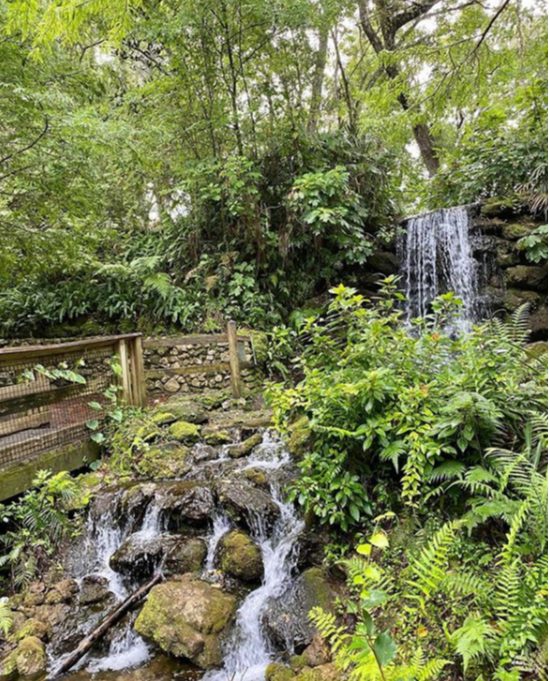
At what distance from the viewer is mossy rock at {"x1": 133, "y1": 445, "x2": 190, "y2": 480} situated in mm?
4359

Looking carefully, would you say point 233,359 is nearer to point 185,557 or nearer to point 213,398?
point 213,398

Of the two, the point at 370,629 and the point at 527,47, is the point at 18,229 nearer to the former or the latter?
the point at 370,629

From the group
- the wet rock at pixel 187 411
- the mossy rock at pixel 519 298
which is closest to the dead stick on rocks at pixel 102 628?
the wet rock at pixel 187 411

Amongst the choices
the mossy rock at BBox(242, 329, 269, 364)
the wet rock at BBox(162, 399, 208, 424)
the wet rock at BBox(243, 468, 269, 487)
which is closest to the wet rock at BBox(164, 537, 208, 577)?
the wet rock at BBox(243, 468, 269, 487)

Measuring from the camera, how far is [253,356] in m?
7.15

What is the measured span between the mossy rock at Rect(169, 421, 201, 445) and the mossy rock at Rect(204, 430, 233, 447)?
156 mm

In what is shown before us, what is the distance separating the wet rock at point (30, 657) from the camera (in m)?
2.66

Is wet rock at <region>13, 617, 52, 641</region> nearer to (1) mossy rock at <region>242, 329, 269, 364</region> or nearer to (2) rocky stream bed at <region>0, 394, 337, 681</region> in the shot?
(2) rocky stream bed at <region>0, 394, 337, 681</region>

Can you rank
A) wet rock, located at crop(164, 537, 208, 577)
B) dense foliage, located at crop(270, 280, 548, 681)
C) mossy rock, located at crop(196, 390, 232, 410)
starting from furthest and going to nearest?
mossy rock, located at crop(196, 390, 232, 410) → wet rock, located at crop(164, 537, 208, 577) → dense foliage, located at crop(270, 280, 548, 681)

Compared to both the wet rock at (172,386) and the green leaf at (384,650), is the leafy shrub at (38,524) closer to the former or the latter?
the wet rock at (172,386)

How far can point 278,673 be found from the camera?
7.79ft

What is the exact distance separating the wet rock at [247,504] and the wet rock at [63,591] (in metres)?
1.43

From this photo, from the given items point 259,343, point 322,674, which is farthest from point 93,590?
point 259,343

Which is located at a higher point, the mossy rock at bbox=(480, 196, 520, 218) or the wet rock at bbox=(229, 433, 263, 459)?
the mossy rock at bbox=(480, 196, 520, 218)
